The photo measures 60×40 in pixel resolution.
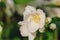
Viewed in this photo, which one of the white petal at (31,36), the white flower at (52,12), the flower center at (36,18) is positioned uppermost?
the white flower at (52,12)

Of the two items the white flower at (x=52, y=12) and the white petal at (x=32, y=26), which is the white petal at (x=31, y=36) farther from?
the white flower at (x=52, y=12)

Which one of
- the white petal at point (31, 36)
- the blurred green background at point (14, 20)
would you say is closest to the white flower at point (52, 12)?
the blurred green background at point (14, 20)

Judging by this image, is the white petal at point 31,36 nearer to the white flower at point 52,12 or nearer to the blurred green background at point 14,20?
the blurred green background at point 14,20

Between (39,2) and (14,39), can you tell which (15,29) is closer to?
(14,39)

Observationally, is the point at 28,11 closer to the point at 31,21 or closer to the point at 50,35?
the point at 31,21

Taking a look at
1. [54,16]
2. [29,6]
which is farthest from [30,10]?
[54,16]

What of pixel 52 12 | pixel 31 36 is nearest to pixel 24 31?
pixel 31 36

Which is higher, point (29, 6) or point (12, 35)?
point (29, 6)

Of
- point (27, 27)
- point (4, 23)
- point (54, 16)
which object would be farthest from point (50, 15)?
point (4, 23)

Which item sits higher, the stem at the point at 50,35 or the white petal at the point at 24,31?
the white petal at the point at 24,31
